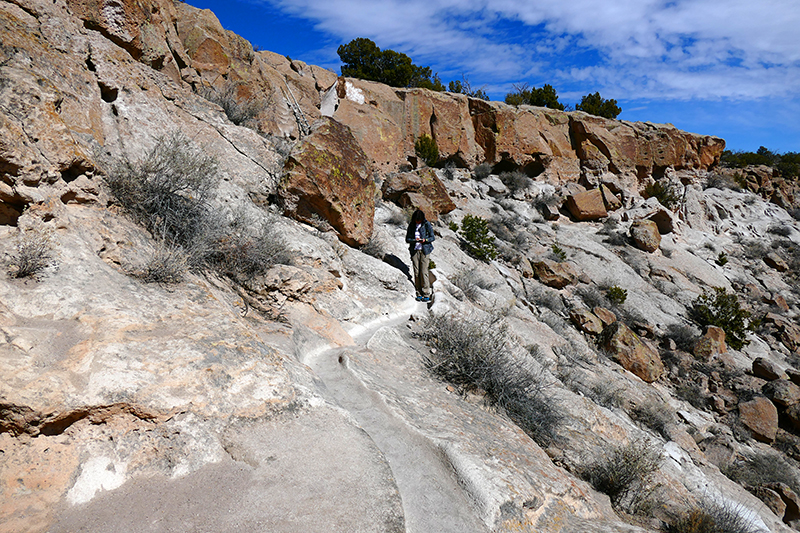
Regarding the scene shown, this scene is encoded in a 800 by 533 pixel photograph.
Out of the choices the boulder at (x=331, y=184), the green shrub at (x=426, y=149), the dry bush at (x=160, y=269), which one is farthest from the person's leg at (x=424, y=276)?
the green shrub at (x=426, y=149)

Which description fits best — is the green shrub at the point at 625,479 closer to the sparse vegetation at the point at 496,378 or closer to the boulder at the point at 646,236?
the sparse vegetation at the point at 496,378

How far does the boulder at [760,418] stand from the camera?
393 inches

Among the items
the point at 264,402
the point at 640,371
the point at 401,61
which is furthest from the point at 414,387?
the point at 401,61

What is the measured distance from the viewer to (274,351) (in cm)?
369

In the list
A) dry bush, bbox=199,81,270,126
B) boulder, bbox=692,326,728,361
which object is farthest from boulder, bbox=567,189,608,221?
dry bush, bbox=199,81,270,126

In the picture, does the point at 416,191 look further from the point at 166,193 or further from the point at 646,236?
the point at 646,236

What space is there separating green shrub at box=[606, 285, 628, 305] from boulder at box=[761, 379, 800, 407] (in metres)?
4.38

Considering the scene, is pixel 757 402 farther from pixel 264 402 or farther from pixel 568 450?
pixel 264 402

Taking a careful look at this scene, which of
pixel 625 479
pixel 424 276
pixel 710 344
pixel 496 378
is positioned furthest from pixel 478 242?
pixel 625 479

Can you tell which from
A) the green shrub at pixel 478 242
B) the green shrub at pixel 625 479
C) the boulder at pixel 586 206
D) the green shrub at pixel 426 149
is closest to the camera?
the green shrub at pixel 625 479

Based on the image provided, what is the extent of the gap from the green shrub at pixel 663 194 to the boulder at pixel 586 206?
4.53 m

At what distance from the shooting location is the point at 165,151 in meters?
5.51

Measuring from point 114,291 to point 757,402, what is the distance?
13696 millimetres

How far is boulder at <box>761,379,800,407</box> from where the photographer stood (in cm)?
1074
